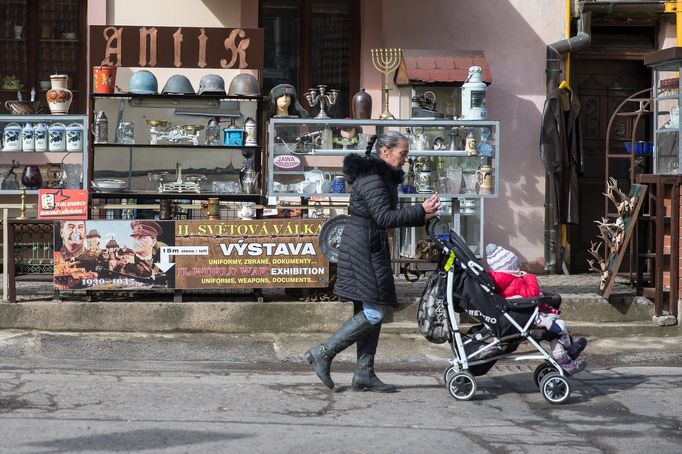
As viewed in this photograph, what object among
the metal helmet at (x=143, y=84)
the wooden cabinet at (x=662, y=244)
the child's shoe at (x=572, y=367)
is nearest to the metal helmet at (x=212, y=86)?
the metal helmet at (x=143, y=84)

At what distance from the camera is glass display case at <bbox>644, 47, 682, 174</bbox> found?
34.4ft

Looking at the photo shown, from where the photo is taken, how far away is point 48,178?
11.0 m

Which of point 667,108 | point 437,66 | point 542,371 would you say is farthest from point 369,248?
point 437,66

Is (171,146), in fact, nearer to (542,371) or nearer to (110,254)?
(110,254)

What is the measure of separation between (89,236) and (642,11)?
742 cm

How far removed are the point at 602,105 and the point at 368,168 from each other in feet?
23.2

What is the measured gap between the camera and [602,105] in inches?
549

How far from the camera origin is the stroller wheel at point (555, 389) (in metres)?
7.57

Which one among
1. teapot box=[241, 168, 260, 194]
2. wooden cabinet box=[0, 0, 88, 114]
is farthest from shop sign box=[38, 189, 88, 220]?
wooden cabinet box=[0, 0, 88, 114]

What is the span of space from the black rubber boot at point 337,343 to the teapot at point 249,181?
360 centimetres

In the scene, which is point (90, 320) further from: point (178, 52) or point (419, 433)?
point (419, 433)

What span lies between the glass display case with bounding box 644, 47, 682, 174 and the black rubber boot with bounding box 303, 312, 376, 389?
4320 millimetres

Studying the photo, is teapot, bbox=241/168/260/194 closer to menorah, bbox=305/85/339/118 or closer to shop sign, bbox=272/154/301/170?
shop sign, bbox=272/154/301/170

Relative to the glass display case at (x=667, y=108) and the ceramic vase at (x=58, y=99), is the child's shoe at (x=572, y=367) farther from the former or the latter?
the ceramic vase at (x=58, y=99)
